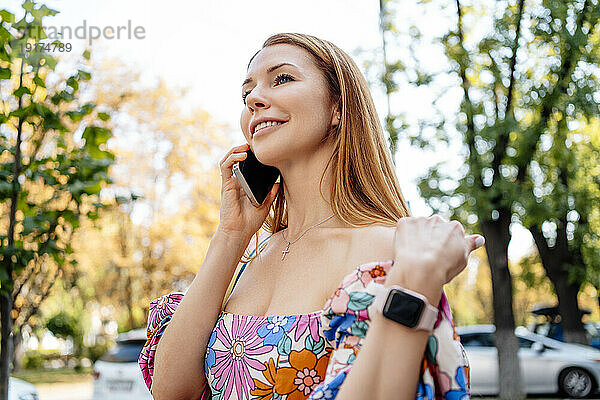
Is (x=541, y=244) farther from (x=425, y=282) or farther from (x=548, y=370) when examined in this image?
(x=425, y=282)

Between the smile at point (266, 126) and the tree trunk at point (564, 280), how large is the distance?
14.6 m

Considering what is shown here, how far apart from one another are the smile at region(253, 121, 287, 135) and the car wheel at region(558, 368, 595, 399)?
1322cm

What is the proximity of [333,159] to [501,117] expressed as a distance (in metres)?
9.56

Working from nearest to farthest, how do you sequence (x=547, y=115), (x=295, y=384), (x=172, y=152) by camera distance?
(x=295, y=384) → (x=547, y=115) → (x=172, y=152)

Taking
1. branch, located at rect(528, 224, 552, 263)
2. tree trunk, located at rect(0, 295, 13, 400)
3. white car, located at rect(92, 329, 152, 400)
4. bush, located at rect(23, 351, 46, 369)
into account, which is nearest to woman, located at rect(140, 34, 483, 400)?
tree trunk, located at rect(0, 295, 13, 400)

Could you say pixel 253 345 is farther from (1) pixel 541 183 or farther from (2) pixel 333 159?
(1) pixel 541 183

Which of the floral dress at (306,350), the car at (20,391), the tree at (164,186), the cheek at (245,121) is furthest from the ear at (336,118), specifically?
the tree at (164,186)

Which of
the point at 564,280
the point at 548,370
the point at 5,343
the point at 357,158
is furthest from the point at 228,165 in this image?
the point at 564,280

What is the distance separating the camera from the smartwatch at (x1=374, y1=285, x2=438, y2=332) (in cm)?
117

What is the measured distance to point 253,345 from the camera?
158 cm

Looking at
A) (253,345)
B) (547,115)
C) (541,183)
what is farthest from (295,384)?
(541,183)

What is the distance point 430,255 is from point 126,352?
30.3 ft

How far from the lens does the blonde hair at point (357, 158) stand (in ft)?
5.41

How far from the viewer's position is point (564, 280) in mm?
15641
